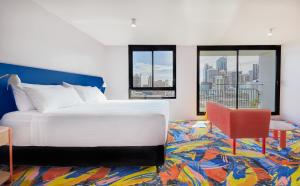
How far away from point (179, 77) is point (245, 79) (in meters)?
2.76

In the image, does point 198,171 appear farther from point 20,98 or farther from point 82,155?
point 20,98

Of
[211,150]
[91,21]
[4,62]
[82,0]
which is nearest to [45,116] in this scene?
[4,62]

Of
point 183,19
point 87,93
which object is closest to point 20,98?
point 87,93

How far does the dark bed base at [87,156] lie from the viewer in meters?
1.93

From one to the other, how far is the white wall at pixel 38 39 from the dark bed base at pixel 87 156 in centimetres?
Result: 116

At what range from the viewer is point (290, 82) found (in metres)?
4.56

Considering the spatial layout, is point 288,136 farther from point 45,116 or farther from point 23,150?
point 23,150

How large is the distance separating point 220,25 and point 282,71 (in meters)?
2.82

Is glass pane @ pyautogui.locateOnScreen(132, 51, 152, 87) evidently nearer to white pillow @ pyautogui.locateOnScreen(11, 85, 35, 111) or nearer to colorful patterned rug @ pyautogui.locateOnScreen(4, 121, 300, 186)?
→ colorful patterned rug @ pyautogui.locateOnScreen(4, 121, 300, 186)

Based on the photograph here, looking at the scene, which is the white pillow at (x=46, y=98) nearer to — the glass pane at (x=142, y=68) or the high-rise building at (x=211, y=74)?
the glass pane at (x=142, y=68)

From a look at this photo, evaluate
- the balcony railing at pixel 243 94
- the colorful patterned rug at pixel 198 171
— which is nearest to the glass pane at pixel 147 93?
the balcony railing at pixel 243 94

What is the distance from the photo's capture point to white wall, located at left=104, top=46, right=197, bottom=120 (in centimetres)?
499

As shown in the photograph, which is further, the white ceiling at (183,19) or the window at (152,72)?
the window at (152,72)

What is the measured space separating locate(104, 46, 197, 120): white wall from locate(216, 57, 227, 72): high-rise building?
179cm
